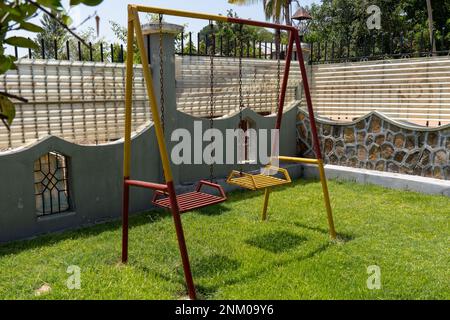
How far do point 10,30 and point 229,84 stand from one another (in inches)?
273

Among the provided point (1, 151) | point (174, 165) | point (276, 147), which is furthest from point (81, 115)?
point (276, 147)

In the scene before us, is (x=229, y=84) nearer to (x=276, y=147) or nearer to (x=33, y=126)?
(x=276, y=147)

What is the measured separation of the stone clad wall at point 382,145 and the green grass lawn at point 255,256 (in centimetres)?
91

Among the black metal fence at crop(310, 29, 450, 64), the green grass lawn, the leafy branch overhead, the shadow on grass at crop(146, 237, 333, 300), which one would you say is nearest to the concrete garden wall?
the green grass lawn

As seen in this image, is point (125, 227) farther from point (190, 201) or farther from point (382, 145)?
point (382, 145)

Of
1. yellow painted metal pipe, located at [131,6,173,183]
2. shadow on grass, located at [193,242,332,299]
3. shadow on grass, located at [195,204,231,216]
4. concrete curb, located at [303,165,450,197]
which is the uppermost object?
yellow painted metal pipe, located at [131,6,173,183]

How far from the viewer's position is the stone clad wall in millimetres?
6930

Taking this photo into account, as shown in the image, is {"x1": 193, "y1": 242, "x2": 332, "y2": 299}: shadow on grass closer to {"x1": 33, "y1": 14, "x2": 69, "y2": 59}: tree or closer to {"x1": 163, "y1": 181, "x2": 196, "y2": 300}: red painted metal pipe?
{"x1": 163, "y1": 181, "x2": 196, "y2": 300}: red painted metal pipe

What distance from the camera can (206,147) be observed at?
7.10m

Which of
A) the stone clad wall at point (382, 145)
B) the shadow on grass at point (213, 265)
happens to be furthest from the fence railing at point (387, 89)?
the shadow on grass at point (213, 265)

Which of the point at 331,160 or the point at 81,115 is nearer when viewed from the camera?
the point at 81,115

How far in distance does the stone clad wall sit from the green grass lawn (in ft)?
3.00

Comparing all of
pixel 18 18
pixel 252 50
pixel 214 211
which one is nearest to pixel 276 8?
pixel 252 50

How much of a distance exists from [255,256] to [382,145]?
171 inches
